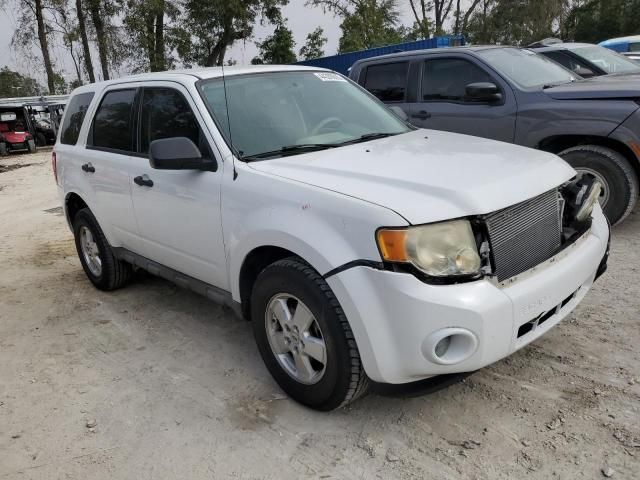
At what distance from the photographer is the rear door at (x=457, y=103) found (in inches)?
228

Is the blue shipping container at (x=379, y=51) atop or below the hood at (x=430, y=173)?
atop

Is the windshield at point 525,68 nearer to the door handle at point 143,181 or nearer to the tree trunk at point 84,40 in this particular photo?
the door handle at point 143,181

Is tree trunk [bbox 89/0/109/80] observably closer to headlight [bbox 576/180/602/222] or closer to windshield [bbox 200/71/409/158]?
windshield [bbox 200/71/409/158]

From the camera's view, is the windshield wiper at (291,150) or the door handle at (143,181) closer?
the windshield wiper at (291,150)

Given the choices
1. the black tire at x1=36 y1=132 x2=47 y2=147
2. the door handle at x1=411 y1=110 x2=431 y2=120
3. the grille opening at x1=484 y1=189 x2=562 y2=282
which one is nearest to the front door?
the grille opening at x1=484 y1=189 x2=562 y2=282

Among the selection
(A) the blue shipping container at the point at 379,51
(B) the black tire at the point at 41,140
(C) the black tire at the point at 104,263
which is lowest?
(B) the black tire at the point at 41,140

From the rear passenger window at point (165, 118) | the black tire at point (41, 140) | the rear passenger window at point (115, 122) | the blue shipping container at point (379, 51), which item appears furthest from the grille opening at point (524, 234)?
the black tire at point (41, 140)

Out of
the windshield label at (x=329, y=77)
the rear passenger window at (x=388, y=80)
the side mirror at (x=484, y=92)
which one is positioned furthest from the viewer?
the rear passenger window at (x=388, y=80)

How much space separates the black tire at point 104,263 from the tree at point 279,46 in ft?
87.6

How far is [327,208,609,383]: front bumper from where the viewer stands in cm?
222

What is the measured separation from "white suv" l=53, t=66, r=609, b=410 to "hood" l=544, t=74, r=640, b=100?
2330 millimetres

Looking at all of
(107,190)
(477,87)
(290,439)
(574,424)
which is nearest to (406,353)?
(290,439)

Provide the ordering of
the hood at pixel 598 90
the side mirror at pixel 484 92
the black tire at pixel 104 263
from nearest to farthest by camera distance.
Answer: the black tire at pixel 104 263
the hood at pixel 598 90
the side mirror at pixel 484 92

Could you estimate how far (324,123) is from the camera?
351 centimetres
